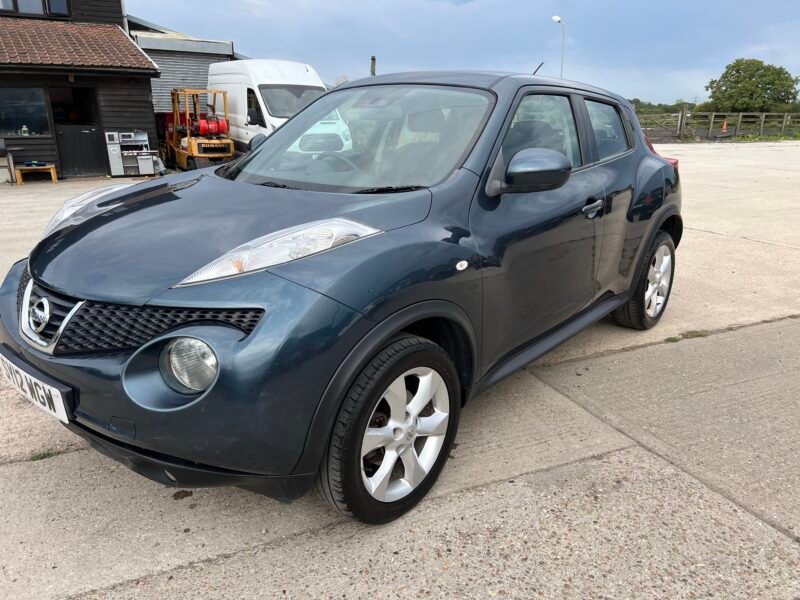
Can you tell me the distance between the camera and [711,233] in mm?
8094

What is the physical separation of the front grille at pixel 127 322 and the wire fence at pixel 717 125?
100 ft

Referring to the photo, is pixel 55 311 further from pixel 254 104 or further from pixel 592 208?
pixel 254 104

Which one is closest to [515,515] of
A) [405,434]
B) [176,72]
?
[405,434]

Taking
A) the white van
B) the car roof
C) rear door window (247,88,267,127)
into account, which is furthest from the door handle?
rear door window (247,88,267,127)

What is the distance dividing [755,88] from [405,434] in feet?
282

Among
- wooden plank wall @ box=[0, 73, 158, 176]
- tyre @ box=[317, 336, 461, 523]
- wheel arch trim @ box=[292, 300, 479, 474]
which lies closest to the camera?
wheel arch trim @ box=[292, 300, 479, 474]

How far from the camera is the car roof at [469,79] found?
3.09 metres

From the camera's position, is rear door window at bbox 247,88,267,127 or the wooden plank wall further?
the wooden plank wall

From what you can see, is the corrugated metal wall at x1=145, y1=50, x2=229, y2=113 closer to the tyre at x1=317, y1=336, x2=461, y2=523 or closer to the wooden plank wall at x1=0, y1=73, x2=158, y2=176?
the wooden plank wall at x1=0, y1=73, x2=158, y2=176

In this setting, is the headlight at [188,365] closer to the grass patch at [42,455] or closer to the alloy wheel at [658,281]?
the grass patch at [42,455]

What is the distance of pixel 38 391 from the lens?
214 cm

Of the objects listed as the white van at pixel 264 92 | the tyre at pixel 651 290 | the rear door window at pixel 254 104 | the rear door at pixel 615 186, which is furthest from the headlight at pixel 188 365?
the rear door window at pixel 254 104

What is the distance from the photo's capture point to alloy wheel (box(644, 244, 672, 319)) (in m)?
4.36

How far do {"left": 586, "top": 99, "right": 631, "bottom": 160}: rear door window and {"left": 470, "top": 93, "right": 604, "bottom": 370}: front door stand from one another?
0.79 ft
